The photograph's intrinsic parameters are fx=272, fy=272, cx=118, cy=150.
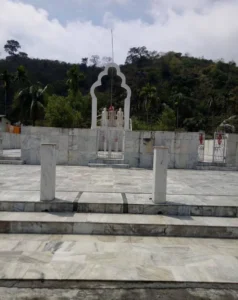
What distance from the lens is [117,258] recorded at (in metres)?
3.59

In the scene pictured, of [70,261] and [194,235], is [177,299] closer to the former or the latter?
[70,261]

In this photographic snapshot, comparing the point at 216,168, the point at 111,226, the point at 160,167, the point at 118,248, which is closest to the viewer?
the point at 118,248

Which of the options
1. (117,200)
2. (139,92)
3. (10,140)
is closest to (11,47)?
(139,92)

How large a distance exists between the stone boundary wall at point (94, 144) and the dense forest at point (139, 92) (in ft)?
24.9

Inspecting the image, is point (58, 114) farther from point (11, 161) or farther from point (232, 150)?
point (232, 150)

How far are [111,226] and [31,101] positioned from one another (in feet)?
101

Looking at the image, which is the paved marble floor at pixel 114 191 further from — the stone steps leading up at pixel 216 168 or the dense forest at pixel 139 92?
the dense forest at pixel 139 92

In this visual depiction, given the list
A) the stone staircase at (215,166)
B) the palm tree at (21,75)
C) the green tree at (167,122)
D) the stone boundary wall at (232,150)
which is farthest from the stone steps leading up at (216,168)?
the palm tree at (21,75)

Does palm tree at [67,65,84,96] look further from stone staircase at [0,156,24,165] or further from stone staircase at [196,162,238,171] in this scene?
stone staircase at [196,162,238,171]

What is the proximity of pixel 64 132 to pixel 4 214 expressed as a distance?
6890mm

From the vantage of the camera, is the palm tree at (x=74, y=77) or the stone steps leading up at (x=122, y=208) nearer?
the stone steps leading up at (x=122, y=208)

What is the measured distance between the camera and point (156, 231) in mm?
4527

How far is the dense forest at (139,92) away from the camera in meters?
32.5

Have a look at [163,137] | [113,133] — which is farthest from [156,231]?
[113,133]
